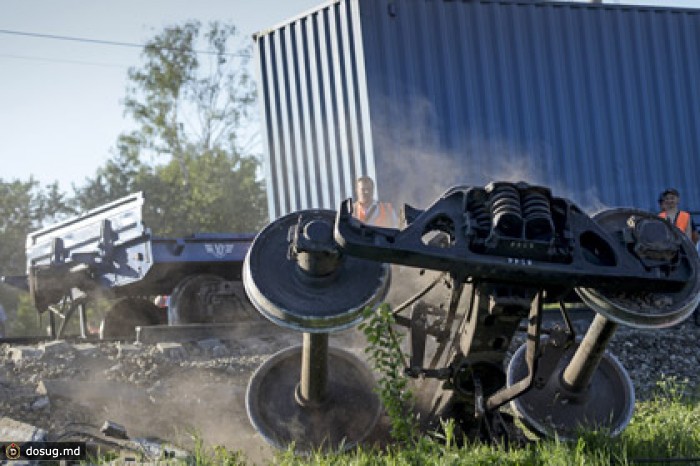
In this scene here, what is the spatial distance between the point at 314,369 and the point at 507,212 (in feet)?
5.33

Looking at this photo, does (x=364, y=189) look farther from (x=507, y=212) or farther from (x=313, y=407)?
(x=507, y=212)

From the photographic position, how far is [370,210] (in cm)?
938

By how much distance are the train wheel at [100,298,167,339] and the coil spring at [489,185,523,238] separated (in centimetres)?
1003

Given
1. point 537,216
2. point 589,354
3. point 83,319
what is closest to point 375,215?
point 589,354

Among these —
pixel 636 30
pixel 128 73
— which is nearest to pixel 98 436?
pixel 636 30

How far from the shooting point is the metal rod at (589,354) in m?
5.79

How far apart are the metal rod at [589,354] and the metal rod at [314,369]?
1534mm

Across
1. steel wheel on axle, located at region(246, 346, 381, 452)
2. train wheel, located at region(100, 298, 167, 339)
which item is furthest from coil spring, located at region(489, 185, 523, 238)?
train wheel, located at region(100, 298, 167, 339)

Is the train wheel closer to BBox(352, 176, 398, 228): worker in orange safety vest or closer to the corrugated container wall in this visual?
the corrugated container wall

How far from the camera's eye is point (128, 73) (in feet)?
127

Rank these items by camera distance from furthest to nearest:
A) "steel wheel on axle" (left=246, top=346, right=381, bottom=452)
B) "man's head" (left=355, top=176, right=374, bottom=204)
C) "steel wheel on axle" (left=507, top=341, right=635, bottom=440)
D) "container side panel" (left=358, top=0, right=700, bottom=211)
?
"container side panel" (left=358, top=0, right=700, bottom=211), "man's head" (left=355, top=176, right=374, bottom=204), "steel wheel on axle" (left=507, top=341, right=635, bottom=440), "steel wheel on axle" (left=246, top=346, right=381, bottom=452)

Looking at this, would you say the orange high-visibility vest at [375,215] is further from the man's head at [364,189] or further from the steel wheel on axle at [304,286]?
the steel wheel on axle at [304,286]

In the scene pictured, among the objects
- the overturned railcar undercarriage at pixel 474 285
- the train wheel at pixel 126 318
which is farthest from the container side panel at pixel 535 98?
the overturned railcar undercarriage at pixel 474 285

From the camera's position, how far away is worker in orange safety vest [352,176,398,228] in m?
9.38
